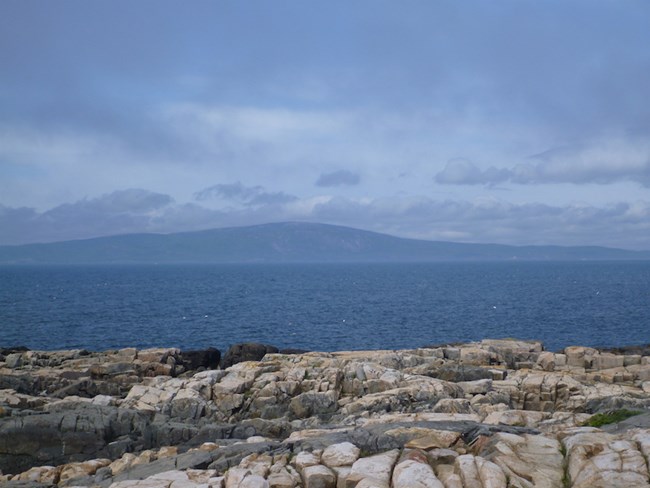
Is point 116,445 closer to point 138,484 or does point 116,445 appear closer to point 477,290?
point 138,484

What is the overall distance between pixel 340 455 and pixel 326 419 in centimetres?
1486

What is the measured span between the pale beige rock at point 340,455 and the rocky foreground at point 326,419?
54 mm

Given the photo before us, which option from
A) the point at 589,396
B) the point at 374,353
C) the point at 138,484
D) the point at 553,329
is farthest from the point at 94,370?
the point at 553,329

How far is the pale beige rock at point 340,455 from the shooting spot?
23.0 meters

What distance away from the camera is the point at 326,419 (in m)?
38.0

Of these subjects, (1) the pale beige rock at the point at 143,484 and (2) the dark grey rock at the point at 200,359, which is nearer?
(1) the pale beige rock at the point at 143,484

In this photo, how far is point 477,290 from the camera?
522 feet

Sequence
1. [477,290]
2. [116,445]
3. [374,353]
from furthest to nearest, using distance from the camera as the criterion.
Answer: [477,290] < [374,353] < [116,445]

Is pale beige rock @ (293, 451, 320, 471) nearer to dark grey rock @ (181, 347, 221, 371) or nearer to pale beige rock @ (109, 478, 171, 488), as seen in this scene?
pale beige rock @ (109, 478, 171, 488)

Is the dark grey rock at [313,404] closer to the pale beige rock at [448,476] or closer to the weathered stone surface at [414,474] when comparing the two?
the weathered stone surface at [414,474]

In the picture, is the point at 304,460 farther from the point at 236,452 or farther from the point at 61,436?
the point at 61,436

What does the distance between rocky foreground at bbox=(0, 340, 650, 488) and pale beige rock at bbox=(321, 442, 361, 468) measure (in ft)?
0.18

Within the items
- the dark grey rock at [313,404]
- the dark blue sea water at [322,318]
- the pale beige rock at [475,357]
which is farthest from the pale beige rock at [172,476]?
the dark blue sea water at [322,318]

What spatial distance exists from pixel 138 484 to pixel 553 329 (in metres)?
75.0
